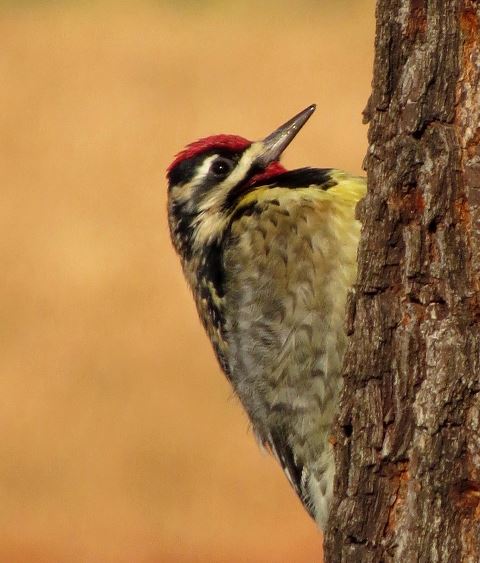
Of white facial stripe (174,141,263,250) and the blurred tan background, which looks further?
the blurred tan background

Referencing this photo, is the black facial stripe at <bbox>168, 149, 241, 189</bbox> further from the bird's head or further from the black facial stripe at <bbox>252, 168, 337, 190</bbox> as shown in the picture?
the black facial stripe at <bbox>252, 168, 337, 190</bbox>

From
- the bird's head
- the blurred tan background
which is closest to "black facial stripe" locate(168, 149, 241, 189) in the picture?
the bird's head

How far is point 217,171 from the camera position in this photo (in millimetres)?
5160

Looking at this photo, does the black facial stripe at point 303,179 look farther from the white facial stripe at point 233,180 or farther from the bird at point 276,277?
the white facial stripe at point 233,180

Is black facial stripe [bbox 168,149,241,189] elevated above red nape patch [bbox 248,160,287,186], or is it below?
above

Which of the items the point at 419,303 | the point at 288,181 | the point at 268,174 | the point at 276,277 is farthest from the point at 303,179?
the point at 419,303

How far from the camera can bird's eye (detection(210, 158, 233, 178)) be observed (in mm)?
5156

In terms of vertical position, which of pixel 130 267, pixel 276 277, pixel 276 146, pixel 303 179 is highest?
pixel 276 146

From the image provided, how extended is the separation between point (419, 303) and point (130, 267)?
8530 mm

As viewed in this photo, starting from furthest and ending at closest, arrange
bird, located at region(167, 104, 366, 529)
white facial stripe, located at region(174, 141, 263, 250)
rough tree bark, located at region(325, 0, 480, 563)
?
white facial stripe, located at region(174, 141, 263, 250) < bird, located at region(167, 104, 366, 529) < rough tree bark, located at region(325, 0, 480, 563)

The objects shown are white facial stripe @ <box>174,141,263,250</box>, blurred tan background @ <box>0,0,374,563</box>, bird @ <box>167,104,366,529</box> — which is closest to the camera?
bird @ <box>167,104,366,529</box>

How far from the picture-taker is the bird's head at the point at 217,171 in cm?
511

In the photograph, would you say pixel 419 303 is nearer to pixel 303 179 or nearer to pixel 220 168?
pixel 303 179

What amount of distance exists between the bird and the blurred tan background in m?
4.37
